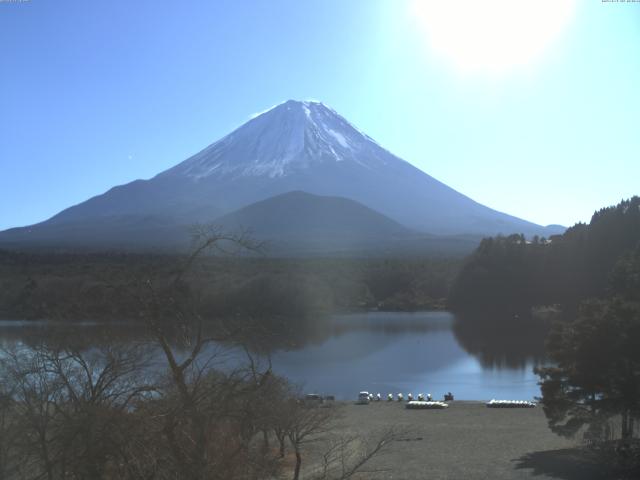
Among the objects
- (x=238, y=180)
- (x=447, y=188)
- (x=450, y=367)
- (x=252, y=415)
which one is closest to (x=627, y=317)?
(x=252, y=415)

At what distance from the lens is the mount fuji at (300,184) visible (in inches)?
2874

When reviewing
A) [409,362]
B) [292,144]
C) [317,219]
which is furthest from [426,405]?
[292,144]

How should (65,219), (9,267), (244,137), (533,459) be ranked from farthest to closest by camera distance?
(244,137)
(65,219)
(9,267)
(533,459)

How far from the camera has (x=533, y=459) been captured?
892cm

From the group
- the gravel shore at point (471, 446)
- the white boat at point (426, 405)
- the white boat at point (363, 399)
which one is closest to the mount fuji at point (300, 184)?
the white boat at point (363, 399)

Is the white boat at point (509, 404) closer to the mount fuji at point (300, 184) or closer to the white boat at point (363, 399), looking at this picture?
the white boat at point (363, 399)

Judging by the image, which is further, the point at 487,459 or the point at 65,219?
the point at 65,219

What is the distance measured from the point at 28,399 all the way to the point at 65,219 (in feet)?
245

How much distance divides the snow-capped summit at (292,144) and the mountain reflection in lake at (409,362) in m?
54.2

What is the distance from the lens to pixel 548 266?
3738 cm

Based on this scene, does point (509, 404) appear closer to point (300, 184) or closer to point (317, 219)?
point (317, 219)

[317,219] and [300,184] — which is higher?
[300,184]

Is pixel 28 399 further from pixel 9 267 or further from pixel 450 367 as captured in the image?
pixel 9 267

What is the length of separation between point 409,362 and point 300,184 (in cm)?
5923
